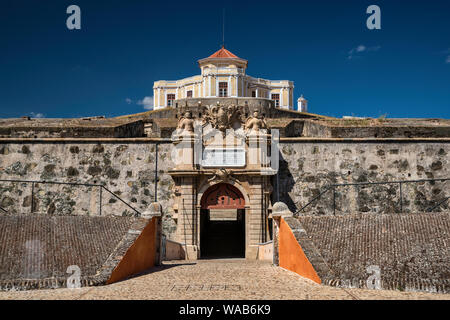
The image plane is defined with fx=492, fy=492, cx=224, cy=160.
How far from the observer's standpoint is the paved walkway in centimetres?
909

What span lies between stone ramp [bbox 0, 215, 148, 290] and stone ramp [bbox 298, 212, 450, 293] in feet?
15.3

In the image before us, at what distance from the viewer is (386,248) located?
11.3m

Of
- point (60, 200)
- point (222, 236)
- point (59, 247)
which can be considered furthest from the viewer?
point (222, 236)

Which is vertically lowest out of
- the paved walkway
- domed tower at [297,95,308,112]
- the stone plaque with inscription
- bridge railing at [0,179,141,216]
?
the paved walkway

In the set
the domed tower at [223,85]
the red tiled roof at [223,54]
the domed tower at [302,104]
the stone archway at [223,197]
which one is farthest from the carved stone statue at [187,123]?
the domed tower at [302,104]

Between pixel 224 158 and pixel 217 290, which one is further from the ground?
pixel 224 158

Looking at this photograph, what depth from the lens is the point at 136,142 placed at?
19297 mm

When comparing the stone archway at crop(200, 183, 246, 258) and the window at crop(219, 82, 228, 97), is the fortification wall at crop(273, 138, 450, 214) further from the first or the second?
the window at crop(219, 82, 228, 97)

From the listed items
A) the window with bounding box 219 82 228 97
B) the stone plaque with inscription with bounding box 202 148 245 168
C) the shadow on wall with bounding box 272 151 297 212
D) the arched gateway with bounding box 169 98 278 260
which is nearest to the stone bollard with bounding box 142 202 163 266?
the arched gateway with bounding box 169 98 278 260

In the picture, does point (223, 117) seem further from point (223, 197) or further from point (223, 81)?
point (223, 81)

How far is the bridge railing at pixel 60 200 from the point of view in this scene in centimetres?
1888

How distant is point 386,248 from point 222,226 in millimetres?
13078

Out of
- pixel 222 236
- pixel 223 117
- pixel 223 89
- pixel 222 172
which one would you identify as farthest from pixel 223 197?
pixel 223 89

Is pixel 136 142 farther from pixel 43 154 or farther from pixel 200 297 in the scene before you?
pixel 200 297
